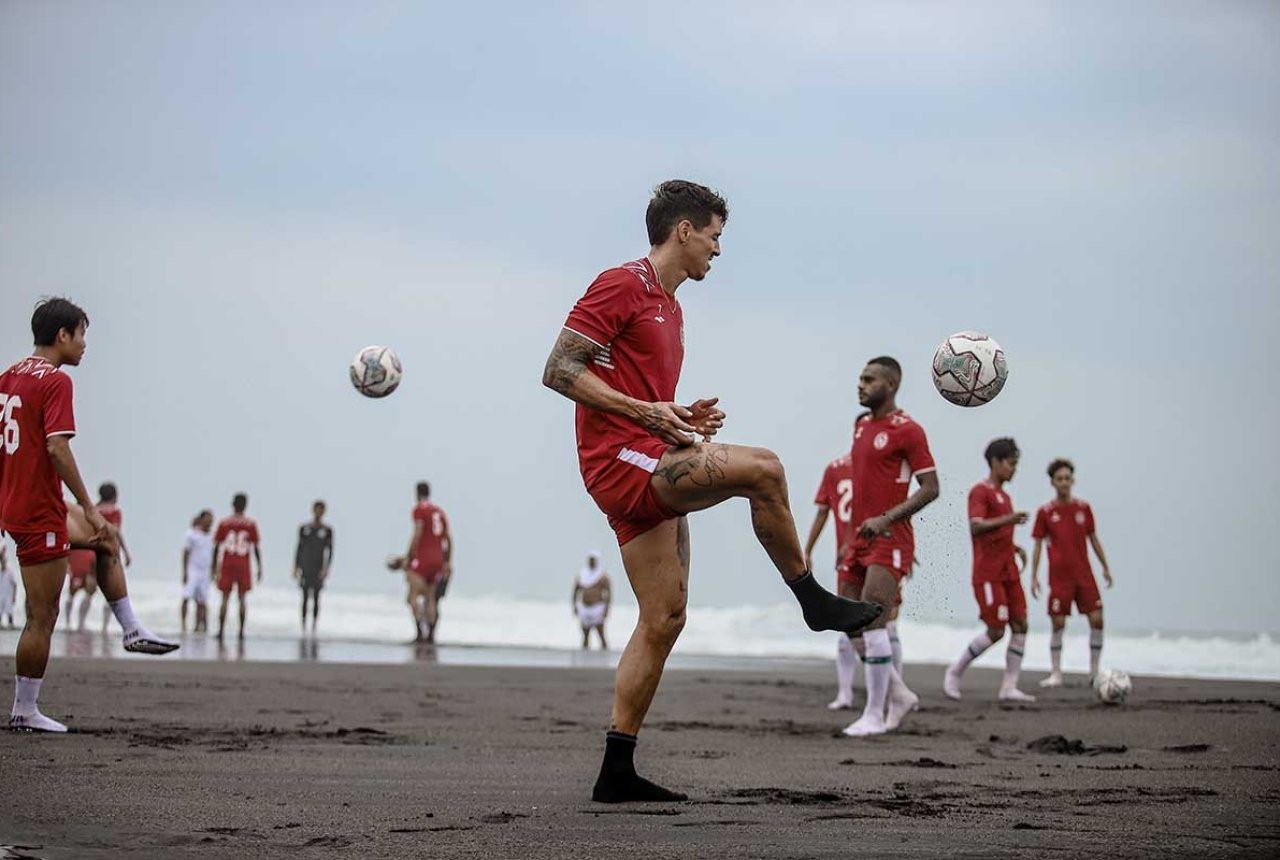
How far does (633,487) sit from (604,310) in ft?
2.30

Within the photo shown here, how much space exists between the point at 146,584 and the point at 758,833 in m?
55.1

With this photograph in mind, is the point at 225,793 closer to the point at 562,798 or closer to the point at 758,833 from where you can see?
the point at 562,798

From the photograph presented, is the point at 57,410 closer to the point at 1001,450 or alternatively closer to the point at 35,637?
the point at 35,637

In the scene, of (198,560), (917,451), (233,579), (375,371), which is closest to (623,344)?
(917,451)

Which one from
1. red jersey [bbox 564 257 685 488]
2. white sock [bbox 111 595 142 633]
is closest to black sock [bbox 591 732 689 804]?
red jersey [bbox 564 257 685 488]

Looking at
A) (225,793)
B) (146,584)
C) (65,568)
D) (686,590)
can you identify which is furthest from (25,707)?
(146,584)

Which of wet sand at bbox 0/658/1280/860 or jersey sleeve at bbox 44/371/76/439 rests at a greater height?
jersey sleeve at bbox 44/371/76/439

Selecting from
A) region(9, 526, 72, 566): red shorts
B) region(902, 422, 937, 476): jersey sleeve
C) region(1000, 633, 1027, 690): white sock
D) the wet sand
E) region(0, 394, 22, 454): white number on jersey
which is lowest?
the wet sand

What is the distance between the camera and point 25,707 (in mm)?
8398

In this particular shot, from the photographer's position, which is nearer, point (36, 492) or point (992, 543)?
point (36, 492)

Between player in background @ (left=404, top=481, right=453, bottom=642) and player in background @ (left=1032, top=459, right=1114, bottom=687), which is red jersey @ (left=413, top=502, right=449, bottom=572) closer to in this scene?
player in background @ (left=404, top=481, right=453, bottom=642)

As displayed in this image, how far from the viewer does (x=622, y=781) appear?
20.4ft

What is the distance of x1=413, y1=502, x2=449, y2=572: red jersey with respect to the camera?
78.2ft

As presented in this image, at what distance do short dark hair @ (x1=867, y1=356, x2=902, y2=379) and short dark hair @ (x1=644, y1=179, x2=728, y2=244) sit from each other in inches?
164
